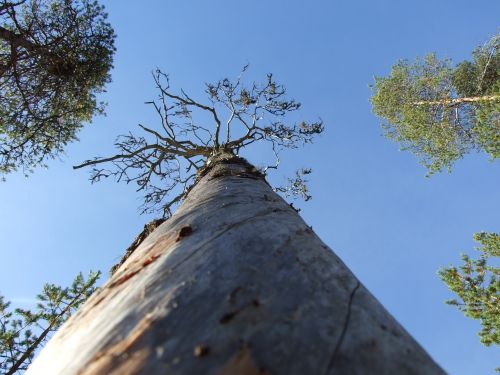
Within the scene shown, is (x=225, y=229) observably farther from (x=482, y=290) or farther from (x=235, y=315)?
(x=482, y=290)

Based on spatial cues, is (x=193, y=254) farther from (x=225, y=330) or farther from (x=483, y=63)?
(x=483, y=63)

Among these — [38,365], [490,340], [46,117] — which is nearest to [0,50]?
[46,117]

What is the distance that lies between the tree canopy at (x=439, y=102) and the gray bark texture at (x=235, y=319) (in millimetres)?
14093

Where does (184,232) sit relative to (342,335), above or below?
above

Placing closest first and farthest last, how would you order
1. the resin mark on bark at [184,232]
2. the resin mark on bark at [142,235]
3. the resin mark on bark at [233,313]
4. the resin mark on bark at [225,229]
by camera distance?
1. the resin mark on bark at [233,313]
2. the resin mark on bark at [225,229]
3. the resin mark on bark at [184,232]
4. the resin mark on bark at [142,235]

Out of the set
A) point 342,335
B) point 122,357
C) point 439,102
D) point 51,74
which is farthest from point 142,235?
point 439,102

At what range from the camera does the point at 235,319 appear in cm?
105

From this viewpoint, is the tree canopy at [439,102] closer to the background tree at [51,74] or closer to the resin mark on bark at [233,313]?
the background tree at [51,74]

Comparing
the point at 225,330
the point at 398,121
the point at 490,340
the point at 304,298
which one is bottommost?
the point at 225,330

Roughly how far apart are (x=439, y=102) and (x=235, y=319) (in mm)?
15511

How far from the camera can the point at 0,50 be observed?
895cm

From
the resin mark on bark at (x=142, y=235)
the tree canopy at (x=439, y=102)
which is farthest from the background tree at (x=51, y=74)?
the tree canopy at (x=439, y=102)

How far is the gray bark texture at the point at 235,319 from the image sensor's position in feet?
3.04

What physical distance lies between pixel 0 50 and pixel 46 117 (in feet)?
6.21
